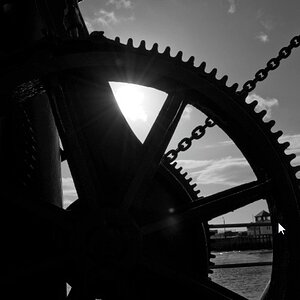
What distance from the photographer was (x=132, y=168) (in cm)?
302

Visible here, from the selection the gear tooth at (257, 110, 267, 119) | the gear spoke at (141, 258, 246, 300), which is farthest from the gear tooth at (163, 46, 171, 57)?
the gear spoke at (141, 258, 246, 300)

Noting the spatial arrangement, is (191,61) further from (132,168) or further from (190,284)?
(190,284)

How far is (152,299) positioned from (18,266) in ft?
2.84

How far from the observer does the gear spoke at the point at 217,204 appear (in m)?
2.65

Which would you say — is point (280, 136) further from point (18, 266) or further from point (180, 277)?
point (18, 266)

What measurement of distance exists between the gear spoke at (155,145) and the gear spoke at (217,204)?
216 millimetres

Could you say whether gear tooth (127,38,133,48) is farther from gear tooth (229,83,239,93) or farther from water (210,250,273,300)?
water (210,250,273,300)

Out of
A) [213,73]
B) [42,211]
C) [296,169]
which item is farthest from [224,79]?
[42,211]

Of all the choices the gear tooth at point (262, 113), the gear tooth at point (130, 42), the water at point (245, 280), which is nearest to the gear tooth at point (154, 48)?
the gear tooth at point (130, 42)

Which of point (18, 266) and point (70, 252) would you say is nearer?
point (70, 252)

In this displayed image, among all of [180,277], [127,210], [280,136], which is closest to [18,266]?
[127,210]

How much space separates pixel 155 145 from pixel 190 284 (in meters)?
0.85

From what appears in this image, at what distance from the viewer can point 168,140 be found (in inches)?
110

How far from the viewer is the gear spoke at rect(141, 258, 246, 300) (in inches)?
100
